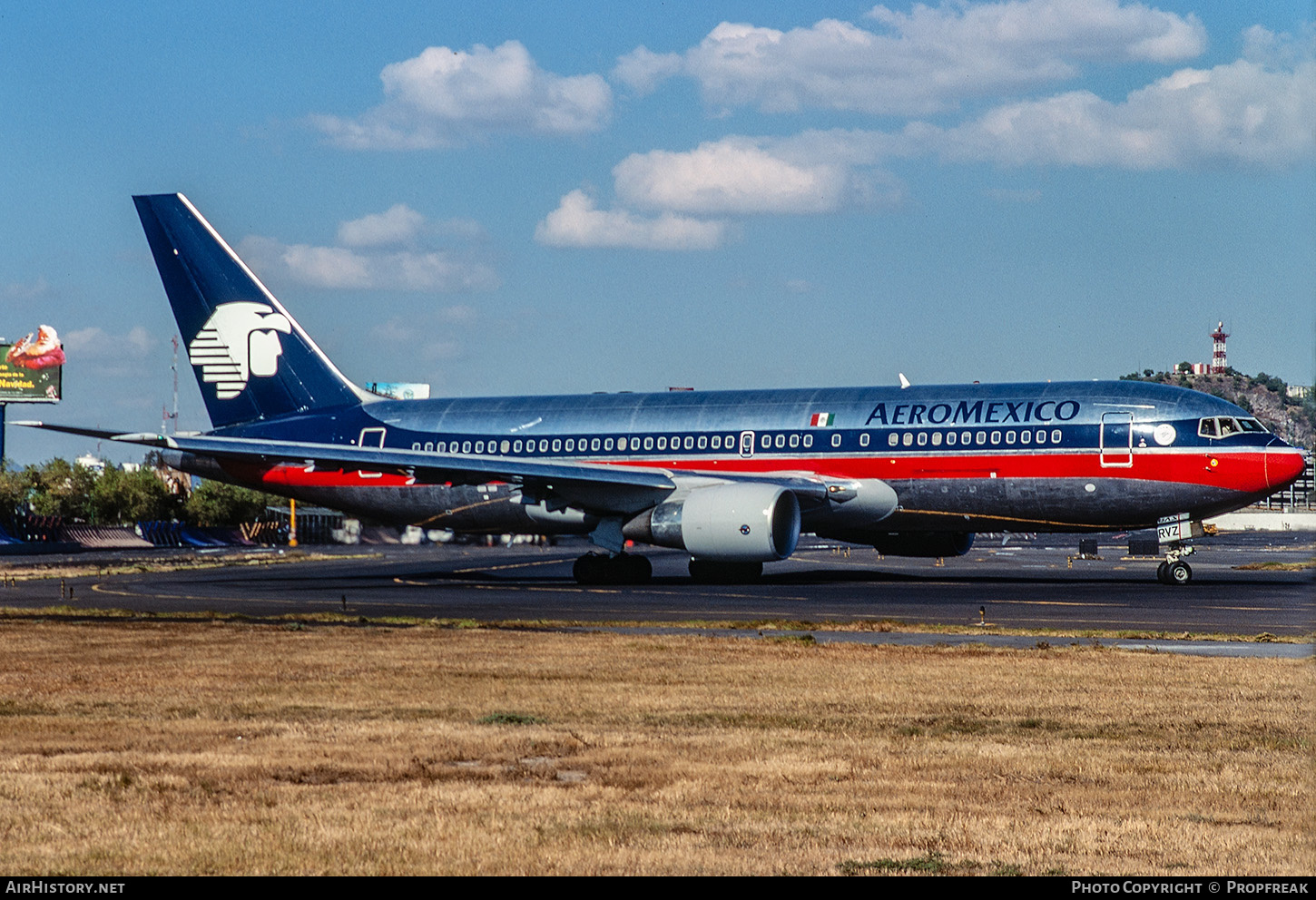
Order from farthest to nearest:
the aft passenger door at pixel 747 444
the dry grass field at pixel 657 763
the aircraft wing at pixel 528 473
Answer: the aft passenger door at pixel 747 444 → the aircraft wing at pixel 528 473 → the dry grass field at pixel 657 763

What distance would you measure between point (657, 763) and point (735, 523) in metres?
23.8

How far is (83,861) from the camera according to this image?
9.01 meters

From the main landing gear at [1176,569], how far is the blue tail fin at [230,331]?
25.4 meters

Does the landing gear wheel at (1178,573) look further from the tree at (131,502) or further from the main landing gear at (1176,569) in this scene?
the tree at (131,502)

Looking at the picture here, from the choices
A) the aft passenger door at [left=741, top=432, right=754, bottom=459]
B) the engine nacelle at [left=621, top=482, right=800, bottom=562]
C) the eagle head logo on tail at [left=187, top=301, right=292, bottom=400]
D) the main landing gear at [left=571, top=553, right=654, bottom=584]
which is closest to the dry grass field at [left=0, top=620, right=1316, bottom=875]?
the engine nacelle at [left=621, top=482, right=800, bottom=562]

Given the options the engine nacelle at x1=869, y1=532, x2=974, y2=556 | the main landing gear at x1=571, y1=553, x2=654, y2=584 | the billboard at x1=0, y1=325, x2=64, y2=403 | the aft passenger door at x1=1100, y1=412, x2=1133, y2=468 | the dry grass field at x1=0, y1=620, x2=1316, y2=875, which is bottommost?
the dry grass field at x1=0, y1=620, x2=1316, y2=875

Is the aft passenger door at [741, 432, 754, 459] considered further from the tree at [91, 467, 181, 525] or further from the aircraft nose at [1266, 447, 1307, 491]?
the tree at [91, 467, 181, 525]

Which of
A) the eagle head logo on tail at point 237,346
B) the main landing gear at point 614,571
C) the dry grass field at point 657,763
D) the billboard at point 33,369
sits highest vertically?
the billboard at point 33,369

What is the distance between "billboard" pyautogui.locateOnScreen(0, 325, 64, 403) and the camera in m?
111

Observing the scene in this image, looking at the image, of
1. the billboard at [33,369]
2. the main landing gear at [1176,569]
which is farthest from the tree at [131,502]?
the main landing gear at [1176,569]

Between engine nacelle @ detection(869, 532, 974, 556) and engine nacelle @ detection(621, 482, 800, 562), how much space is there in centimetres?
628

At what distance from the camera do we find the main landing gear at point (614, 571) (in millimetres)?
41281

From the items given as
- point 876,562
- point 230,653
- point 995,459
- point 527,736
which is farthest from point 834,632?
point 876,562

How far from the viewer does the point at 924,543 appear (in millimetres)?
42625
